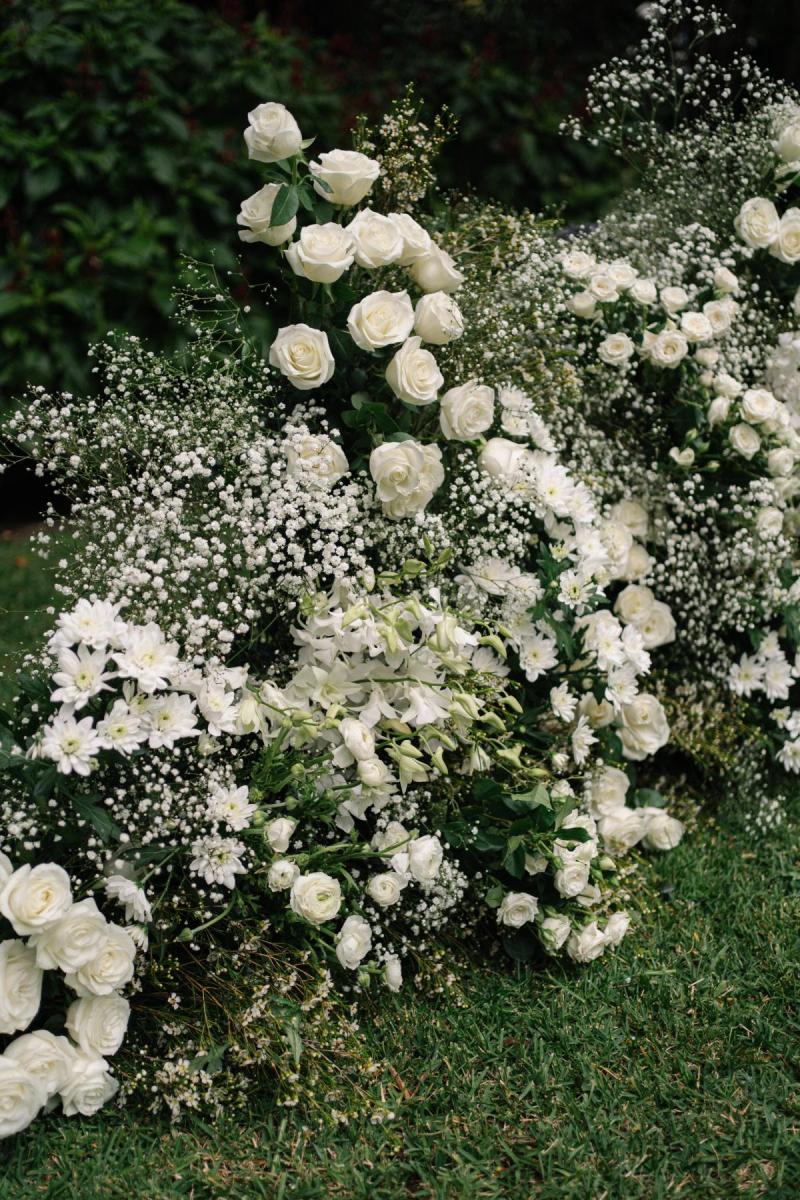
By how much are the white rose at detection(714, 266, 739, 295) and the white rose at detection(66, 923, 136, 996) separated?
2477mm

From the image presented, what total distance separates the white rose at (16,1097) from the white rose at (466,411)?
5.58ft

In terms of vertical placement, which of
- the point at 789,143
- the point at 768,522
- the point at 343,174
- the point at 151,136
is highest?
the point at 789,143

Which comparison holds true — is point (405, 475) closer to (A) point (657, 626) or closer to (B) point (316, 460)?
(B) point (316, 460)

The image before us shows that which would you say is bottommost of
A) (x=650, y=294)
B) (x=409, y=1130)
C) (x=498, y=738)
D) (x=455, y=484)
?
(x=409, y=1130)

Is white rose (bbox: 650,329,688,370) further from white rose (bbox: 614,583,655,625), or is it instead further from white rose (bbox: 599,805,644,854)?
white rose (bbox: 599,805,644,854)

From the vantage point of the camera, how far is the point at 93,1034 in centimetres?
219

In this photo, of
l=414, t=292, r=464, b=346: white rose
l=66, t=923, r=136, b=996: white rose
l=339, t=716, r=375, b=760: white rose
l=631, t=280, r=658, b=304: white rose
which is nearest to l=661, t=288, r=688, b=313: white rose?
l=631, t=280, r=658, b=304: white rose

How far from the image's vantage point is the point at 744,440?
10.6 feet

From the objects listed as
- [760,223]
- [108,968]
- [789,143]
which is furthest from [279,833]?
[789,143]

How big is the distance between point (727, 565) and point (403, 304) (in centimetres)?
129

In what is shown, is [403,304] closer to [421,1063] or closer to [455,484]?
[455,484]

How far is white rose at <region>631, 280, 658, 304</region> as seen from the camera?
323cm

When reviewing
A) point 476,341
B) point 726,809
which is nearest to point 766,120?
point 476,341

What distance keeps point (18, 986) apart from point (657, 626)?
194cm
